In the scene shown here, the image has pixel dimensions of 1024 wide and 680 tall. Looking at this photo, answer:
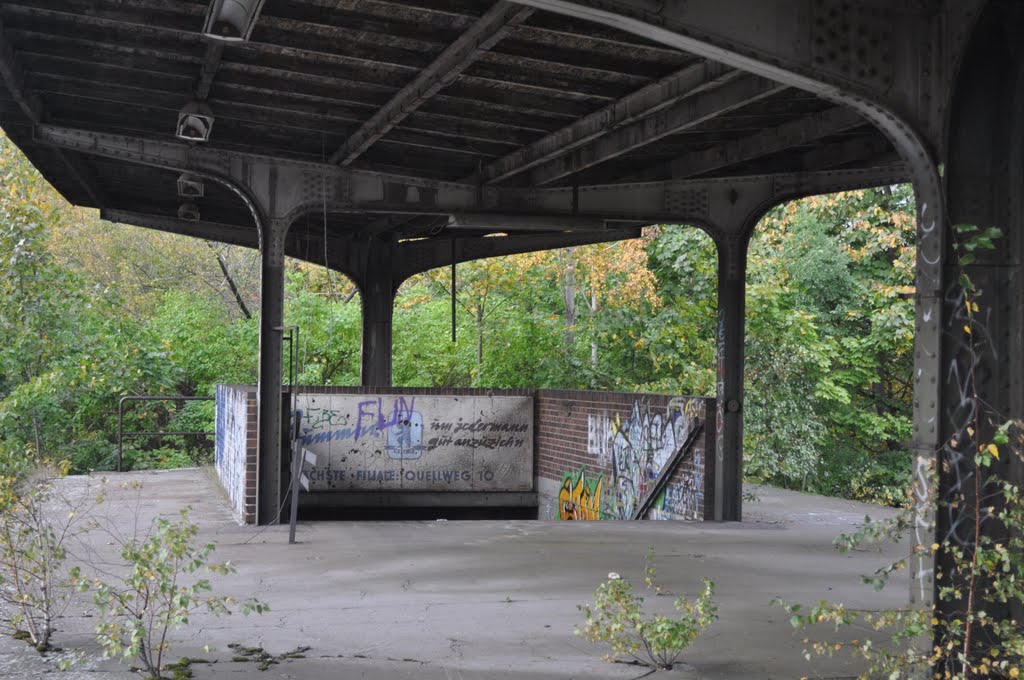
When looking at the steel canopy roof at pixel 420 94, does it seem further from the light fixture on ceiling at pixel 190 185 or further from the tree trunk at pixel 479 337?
the tree trunk at pixel 479 337

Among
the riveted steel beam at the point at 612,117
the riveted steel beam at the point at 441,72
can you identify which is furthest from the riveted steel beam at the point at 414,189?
the riveted steel beam at the point at 441,72

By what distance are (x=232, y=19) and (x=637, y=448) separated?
8917mm

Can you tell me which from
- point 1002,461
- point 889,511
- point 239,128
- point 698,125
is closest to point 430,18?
point 698,125

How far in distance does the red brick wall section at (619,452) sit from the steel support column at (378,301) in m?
5.23

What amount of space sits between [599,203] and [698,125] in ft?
11.0

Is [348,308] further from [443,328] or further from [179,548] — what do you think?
[179,548]

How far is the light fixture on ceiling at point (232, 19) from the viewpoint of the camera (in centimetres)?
733

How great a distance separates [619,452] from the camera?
1487cm

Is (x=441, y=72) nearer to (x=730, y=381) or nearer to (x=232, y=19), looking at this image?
(x=232, y=19)

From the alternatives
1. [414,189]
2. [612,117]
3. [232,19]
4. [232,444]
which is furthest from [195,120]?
[232,444]

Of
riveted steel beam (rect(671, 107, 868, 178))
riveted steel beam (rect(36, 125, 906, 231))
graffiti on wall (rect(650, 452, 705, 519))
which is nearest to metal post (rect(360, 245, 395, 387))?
riveted steel beam (rect(36, 125, 906, 231))

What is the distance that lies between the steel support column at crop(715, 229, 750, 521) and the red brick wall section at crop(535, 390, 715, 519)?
16 cm

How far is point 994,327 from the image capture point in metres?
5.88

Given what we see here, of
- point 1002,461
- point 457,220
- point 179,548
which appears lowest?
point 179,548
